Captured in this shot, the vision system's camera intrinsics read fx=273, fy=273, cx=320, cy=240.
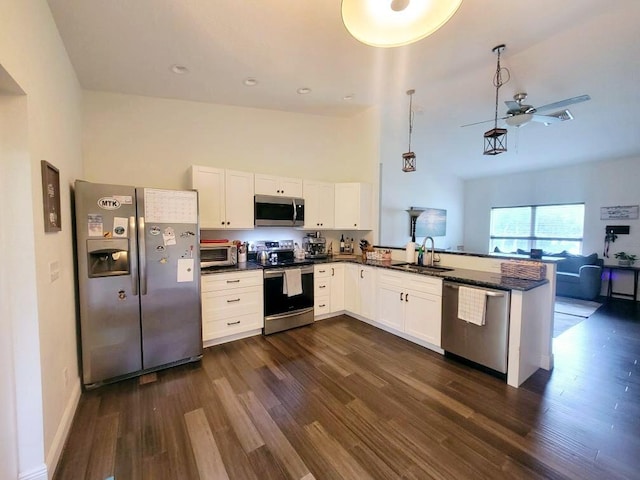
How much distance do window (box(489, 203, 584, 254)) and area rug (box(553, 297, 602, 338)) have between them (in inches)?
68.9

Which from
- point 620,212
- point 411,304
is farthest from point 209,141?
point 620,212

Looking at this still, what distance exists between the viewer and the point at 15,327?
4.75 feet

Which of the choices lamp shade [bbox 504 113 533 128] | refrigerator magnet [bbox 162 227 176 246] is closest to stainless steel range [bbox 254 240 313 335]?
refrigerator magnet [bbox 162 227 176 246]

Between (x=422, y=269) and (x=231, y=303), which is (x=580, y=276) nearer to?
(x=422, y=269)

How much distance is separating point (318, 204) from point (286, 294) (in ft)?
4.86

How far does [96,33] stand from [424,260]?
13.0 feet

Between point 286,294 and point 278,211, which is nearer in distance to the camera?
point 286,294

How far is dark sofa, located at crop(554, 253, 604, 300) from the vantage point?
16.8ft

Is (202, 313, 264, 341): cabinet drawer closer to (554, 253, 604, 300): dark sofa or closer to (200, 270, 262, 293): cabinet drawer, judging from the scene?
(200, 270, 262, 293): cabinet drawer

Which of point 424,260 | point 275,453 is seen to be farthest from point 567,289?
point 275,453

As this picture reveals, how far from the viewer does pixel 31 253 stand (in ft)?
4.80

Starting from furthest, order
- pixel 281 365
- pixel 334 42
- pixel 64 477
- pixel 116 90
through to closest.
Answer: pixel 116 90, pixel 281 365, pixel 334 42, pixel 64 477

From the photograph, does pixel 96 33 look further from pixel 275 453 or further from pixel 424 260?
pixel 424 260

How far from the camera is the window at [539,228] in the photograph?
6234 mm
